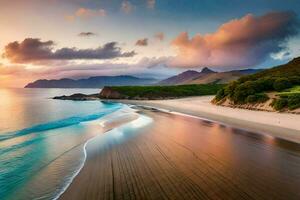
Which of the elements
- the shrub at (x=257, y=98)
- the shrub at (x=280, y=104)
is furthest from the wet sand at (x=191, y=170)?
the shrub at (x=257, y=98)

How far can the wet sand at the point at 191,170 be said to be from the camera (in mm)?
8812

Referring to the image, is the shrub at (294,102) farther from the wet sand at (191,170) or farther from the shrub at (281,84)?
the wet sand at (191,170)

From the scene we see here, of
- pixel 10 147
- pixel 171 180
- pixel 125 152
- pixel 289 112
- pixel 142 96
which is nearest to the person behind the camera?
pixel 171 180

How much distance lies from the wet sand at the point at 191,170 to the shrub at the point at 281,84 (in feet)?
80.8

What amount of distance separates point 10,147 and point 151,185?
15.6 metres

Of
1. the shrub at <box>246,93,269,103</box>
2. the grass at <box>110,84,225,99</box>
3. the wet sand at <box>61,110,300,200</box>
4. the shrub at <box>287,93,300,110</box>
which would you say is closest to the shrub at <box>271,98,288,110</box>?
the shrub at <box>287,93,300,110</box>

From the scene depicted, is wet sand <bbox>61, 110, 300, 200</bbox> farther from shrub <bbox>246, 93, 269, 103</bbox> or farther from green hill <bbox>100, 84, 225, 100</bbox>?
green hill <bbox>100, 84, 225, 100</bbox>

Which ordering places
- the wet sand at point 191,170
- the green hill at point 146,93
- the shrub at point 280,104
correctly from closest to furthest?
the wet sand at point 191,170, the shrub at point 280,104, the green hill at point 146,93

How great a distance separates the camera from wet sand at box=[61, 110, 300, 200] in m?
8.81

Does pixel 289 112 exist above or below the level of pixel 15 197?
above

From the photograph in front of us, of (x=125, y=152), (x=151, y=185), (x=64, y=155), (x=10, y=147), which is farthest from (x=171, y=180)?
(x=10, y=147)

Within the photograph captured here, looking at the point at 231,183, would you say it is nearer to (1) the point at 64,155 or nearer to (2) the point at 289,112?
(1) the point at 64,155

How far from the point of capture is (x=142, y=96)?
107 metres

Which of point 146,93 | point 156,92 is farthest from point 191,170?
point 156,92
